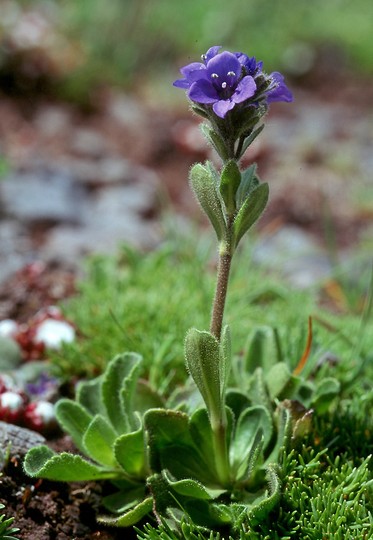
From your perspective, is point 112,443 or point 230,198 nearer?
point 230,198

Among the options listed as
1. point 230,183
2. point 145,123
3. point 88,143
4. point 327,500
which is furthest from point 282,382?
point 145,123

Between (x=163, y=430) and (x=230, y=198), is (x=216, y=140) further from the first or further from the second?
(x=163, y=430)

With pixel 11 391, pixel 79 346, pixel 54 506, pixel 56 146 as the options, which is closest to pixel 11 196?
pixel 56 146

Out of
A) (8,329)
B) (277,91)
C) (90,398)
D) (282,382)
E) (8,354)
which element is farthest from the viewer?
(8,329)

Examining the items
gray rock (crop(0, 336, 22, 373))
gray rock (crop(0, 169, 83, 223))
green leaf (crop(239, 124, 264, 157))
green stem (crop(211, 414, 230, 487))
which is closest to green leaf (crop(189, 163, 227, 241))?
green leaf (crop(239, 124, 264, 157))

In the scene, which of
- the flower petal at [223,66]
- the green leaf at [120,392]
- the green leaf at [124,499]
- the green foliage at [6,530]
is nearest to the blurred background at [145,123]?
the green leaf at [120,392]

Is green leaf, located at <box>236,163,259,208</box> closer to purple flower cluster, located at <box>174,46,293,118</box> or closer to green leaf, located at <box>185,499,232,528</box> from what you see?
purple flower cluster, located at <box>174,46,293,118</box>

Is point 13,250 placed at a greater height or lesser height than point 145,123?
lesser

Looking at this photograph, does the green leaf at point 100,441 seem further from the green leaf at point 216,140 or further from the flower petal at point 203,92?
the flower petal at point 203,92
